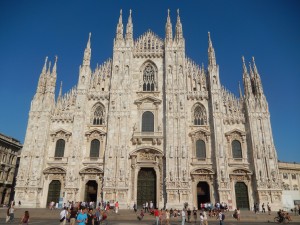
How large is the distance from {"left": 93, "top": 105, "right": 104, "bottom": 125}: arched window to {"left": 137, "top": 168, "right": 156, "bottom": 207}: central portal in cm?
794

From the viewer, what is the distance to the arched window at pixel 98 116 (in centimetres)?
3239

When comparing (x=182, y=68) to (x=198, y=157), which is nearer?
(x=198, y=157)

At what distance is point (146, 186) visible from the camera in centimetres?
2978

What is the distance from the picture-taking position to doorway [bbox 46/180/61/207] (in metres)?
29.4

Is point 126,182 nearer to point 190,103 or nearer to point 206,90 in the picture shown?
point 190,103

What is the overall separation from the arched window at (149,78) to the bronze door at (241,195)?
51.6 feet

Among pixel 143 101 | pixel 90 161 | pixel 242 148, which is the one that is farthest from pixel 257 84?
pixel 90 161

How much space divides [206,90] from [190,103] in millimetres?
2769

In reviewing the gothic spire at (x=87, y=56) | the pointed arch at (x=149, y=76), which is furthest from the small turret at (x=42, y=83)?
the pointed arch at (x=149, y=76)

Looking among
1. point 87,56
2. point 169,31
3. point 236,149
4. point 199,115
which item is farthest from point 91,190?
point 169,31

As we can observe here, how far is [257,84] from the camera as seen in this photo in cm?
3222

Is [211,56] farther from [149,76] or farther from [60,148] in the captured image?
[60,148]

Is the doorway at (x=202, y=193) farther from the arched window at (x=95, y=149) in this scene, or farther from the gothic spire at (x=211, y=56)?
the gothic spire at (x=211, y=56)

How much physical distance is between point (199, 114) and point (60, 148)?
57.4ft
